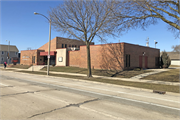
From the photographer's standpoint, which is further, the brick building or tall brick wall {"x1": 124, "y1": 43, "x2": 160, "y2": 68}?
tall brick wall {"x1": 124, "y1": 43, "x2": 160, "y2": 68}

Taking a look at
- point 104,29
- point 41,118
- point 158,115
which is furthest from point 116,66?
point 41,118

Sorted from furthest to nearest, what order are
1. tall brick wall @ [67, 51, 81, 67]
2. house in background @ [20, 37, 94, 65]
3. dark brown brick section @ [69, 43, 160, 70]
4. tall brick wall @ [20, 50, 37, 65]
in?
tall brick wall @ [20, 50, 37, 65] < house in background @ [20, 37, 94, 65] < tall brick wall @ [67, 51, 81, 67] < dark brown brick section @ [69, 43, 160, 70]

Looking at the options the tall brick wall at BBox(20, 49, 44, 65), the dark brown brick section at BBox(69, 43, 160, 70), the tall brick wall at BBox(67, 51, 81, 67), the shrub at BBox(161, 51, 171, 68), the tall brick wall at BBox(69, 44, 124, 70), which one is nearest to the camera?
the dark brown brick section at BBox(69, 43, 160, 70)

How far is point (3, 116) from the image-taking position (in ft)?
15.2

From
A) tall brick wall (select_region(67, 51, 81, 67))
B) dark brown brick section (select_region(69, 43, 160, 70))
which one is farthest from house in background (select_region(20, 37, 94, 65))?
dark brown brick section (select_region(69, 43, 160, 70))

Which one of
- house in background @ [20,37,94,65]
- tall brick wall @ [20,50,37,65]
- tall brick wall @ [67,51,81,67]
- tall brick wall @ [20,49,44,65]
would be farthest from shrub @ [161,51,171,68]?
tall brick wall @ [20,50,37,65]

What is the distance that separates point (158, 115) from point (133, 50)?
20729 millimetres

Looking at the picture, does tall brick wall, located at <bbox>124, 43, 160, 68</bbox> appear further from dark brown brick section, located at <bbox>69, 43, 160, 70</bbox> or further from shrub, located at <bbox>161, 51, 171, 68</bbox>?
shrub, located at <bbox>161, 51, 171, 68</bbox>

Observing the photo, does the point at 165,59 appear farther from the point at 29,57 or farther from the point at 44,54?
the point at 29,57

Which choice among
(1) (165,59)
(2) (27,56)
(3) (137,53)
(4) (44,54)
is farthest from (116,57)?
(2) (27,56)

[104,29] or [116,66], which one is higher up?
[104,29]

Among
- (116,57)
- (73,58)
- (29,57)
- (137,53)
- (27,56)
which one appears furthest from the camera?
(27,56)

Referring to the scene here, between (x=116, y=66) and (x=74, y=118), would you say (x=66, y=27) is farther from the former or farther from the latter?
(x=74, y=118)

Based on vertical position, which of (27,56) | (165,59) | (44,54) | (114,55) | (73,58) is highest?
(44,54)
